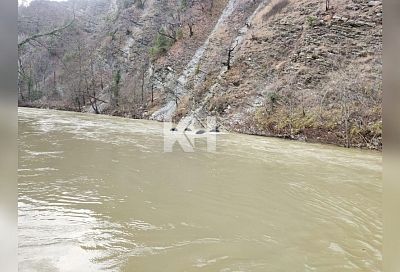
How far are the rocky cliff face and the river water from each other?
2.71m

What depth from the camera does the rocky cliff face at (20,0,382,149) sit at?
41.6 ft

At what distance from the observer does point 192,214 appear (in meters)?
4.08

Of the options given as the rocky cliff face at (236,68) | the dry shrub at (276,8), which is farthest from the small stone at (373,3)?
the dry shrub at (276,8)

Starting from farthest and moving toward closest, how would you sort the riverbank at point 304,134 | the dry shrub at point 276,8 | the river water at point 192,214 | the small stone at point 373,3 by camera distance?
the dry shrub at point 276,8 → the small stone at point 373,3 → the riverbank at point 304,134 → the river water at point 192,214

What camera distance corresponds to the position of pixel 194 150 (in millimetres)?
9172

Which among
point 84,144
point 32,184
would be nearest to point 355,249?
point 32,184

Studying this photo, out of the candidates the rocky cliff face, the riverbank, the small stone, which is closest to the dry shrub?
the rocky cliff face

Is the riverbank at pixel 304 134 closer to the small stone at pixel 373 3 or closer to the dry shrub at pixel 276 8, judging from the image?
the small stone at pixel 373 3

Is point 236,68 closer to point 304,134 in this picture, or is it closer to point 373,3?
point 373,3

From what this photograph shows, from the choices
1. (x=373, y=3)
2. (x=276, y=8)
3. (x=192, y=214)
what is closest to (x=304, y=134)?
(x=373, y=3)

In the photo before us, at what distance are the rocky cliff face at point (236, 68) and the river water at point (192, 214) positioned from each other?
8.90 ft

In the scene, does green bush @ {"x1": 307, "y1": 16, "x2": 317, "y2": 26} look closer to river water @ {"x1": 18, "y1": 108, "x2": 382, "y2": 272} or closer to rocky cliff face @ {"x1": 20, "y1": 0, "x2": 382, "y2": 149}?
rocky cliff face @ {"x1": 20, "y1": 0, "x2": 382, "y2": 149}

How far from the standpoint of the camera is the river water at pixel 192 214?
2.92 metres

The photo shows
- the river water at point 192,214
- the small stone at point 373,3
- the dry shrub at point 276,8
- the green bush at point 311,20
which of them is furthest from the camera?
the dry shrub at point 276,8
